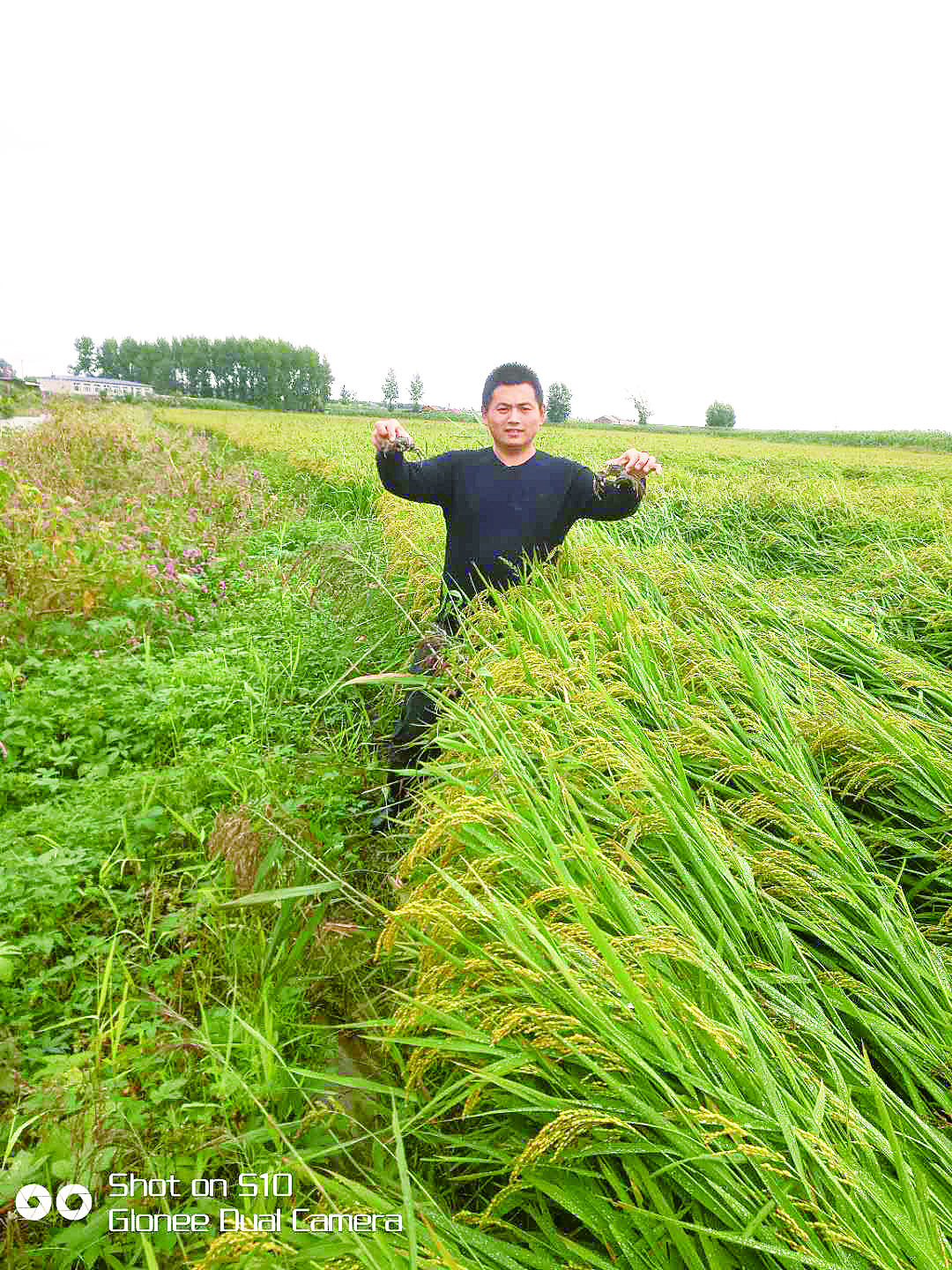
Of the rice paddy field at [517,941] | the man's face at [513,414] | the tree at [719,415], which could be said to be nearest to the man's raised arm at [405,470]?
the man's face at [513,414]

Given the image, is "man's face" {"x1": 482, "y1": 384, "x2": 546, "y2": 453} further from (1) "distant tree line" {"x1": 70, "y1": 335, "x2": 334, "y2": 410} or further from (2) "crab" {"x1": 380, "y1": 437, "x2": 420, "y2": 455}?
(1) "distant tree line" {"x1": 70, "y1": 335, "x2": 334, "y2": 410}

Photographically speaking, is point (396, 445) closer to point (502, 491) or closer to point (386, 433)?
point (386, 433)

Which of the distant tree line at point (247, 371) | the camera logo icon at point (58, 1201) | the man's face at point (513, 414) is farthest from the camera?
the distant tree line at point (247, 371)

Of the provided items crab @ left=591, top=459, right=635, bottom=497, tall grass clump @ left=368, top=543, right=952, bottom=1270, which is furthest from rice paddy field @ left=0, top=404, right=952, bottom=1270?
crab @ left=591, top=459, right=635, bottom=497

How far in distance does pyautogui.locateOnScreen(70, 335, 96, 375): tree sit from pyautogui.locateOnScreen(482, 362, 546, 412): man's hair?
126982 mm

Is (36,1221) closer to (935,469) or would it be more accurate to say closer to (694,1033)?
(694,1033)

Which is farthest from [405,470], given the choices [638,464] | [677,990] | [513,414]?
[677,990]

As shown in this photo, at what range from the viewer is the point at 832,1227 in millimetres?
848

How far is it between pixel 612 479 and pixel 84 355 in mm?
131250

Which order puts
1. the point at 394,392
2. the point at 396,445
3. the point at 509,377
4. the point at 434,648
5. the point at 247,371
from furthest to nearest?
the point at 247,371, the point at 394,392, the point at 509,377, the point at 396,445, the point at 434,648

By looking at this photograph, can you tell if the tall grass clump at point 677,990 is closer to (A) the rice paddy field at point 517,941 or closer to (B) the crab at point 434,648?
(A) the rice paddy field at point 517,941

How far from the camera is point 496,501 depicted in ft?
10.7

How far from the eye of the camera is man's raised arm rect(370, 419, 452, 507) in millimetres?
Result: 3127

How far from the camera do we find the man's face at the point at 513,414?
→ 3248 mm
